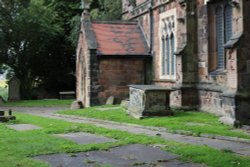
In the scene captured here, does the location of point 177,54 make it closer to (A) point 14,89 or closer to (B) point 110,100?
(B) point 110,100

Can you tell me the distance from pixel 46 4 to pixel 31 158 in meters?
30.4

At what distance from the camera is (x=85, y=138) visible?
1038cm

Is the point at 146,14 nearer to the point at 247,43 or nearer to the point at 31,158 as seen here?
the point at 247,43

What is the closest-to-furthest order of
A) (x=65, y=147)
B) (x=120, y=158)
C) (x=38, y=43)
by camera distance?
1. (x=120, y=158)
2. (x=65, y=147)
3. (x=38, y=43)

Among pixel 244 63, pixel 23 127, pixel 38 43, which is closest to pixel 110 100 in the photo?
pixel 23 127

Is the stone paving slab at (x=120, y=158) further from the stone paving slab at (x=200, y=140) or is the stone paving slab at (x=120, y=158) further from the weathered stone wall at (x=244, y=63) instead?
the weathered stone wall at (x=244, y=63)

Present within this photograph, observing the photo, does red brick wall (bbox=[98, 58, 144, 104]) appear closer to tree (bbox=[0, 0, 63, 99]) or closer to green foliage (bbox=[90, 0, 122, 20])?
green foliage (bbox=[90, 0, 122, 20])

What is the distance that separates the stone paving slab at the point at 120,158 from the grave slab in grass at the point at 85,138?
3.99ft

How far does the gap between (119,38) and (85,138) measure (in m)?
13.7

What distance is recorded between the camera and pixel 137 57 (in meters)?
22.4

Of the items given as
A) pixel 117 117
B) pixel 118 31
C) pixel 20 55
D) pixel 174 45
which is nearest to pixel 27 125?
pixel 117 117

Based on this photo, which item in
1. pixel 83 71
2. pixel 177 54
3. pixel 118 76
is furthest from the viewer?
pixel 83 71

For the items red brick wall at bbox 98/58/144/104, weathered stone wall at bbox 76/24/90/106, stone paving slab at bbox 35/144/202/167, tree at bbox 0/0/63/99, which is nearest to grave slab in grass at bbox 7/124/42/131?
stone paving slab at bbox 35/144/202/167

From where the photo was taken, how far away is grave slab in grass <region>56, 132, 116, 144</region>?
985 centimetres
